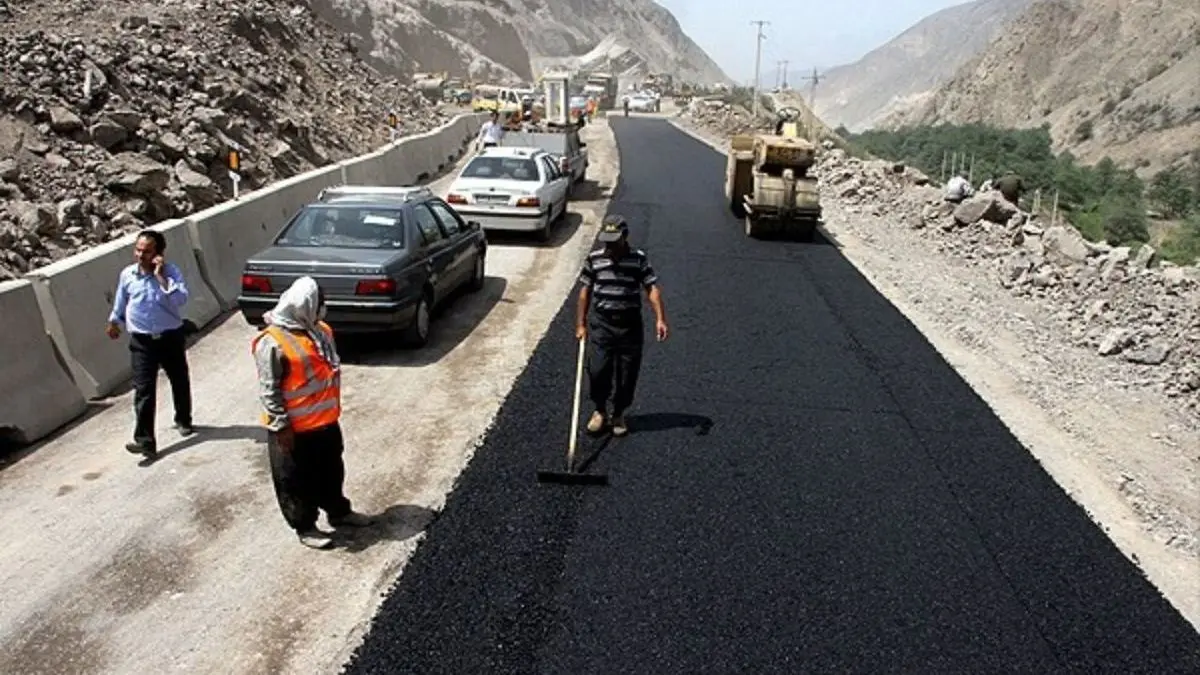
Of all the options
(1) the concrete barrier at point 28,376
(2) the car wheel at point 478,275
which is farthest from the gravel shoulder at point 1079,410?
(1) the concrete barrier at point 28,376

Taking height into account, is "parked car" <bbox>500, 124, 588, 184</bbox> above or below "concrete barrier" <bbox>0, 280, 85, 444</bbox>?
above

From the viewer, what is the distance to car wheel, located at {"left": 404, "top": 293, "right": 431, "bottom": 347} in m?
9.77

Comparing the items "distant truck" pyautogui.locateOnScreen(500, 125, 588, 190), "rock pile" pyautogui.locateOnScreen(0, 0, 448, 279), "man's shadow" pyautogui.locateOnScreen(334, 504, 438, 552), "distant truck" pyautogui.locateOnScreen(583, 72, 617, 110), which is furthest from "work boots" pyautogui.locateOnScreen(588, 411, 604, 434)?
"distant truck" pyautogui.locateOnScreen(583, 72, 617, 110)

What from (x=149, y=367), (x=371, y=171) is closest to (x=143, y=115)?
(x=371, y=171)

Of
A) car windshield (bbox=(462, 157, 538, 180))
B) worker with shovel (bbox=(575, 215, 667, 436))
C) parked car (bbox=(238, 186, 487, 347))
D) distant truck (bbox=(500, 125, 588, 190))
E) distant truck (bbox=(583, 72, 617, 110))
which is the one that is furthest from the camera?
distant truck (bbox=(583, 72, 617, 110))

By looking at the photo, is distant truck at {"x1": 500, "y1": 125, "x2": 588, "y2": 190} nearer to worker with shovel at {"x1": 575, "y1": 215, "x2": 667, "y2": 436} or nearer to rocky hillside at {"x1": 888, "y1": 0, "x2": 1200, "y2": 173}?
worker with shovel at {"x1": 575, "y1": 215, "x2": 667, "y2": 436}

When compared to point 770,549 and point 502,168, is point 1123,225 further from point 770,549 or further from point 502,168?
point 770,549

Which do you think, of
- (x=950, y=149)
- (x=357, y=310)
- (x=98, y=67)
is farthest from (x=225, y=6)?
(x=950, y=149)

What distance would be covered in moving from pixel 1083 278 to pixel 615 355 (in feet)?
33.4

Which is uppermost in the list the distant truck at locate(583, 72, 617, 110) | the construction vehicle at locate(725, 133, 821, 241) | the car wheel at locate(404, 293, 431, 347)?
the distant truck at locate(583, 72, 617, 110)

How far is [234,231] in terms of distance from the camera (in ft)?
37.3

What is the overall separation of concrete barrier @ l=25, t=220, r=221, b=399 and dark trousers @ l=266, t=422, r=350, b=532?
3391 mm

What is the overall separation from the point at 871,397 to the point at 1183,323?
5652 millimetres

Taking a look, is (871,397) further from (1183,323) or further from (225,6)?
(225,6)
